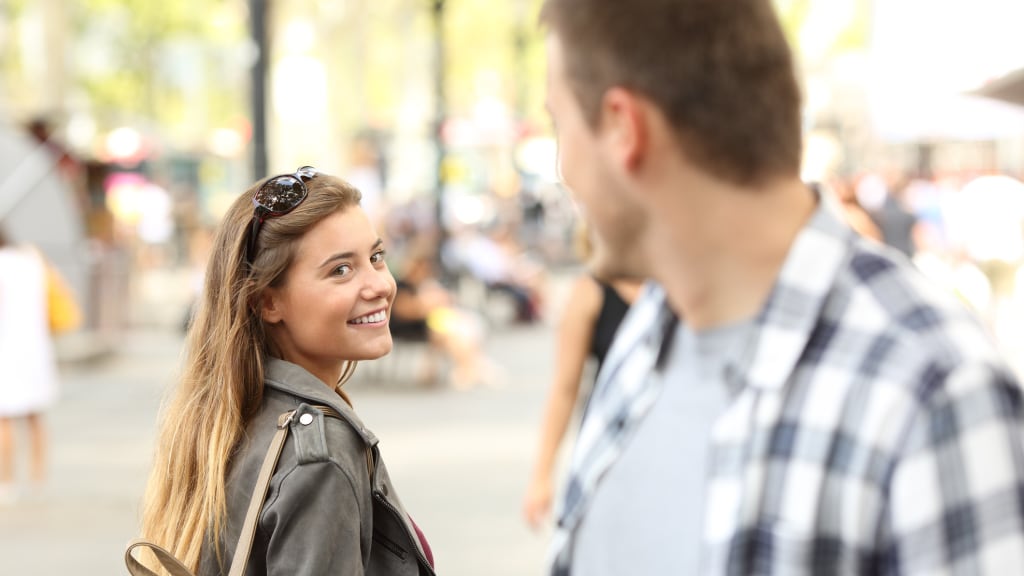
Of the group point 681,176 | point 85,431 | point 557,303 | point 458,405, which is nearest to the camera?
point 681,176

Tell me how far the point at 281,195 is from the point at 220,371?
0.35 meters

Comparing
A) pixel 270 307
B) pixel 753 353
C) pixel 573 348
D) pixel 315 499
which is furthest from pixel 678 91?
pixel 573 348

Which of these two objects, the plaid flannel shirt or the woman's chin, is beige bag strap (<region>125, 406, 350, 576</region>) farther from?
the plaid flannel shirt

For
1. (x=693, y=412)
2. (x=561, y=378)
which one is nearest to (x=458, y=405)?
(x=561, y=378)

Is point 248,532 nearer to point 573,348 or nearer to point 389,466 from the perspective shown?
point 573,348

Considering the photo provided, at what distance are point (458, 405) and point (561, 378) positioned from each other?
822cm

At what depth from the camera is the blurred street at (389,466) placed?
747 cm

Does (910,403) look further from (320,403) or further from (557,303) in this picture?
(557,303)

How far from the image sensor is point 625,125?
1.61m

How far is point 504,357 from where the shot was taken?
17281 mm

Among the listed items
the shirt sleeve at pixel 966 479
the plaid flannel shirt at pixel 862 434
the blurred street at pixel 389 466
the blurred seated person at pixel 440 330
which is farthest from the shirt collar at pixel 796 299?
the blurred seated person at pixel 440 330

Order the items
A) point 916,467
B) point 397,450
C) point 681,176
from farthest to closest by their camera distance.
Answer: point 397,450 < point 681,176 < point 916,467

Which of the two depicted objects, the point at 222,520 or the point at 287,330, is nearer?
the point at 222,520

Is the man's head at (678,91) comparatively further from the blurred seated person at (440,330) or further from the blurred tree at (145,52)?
the blurred tree at (145,52)
